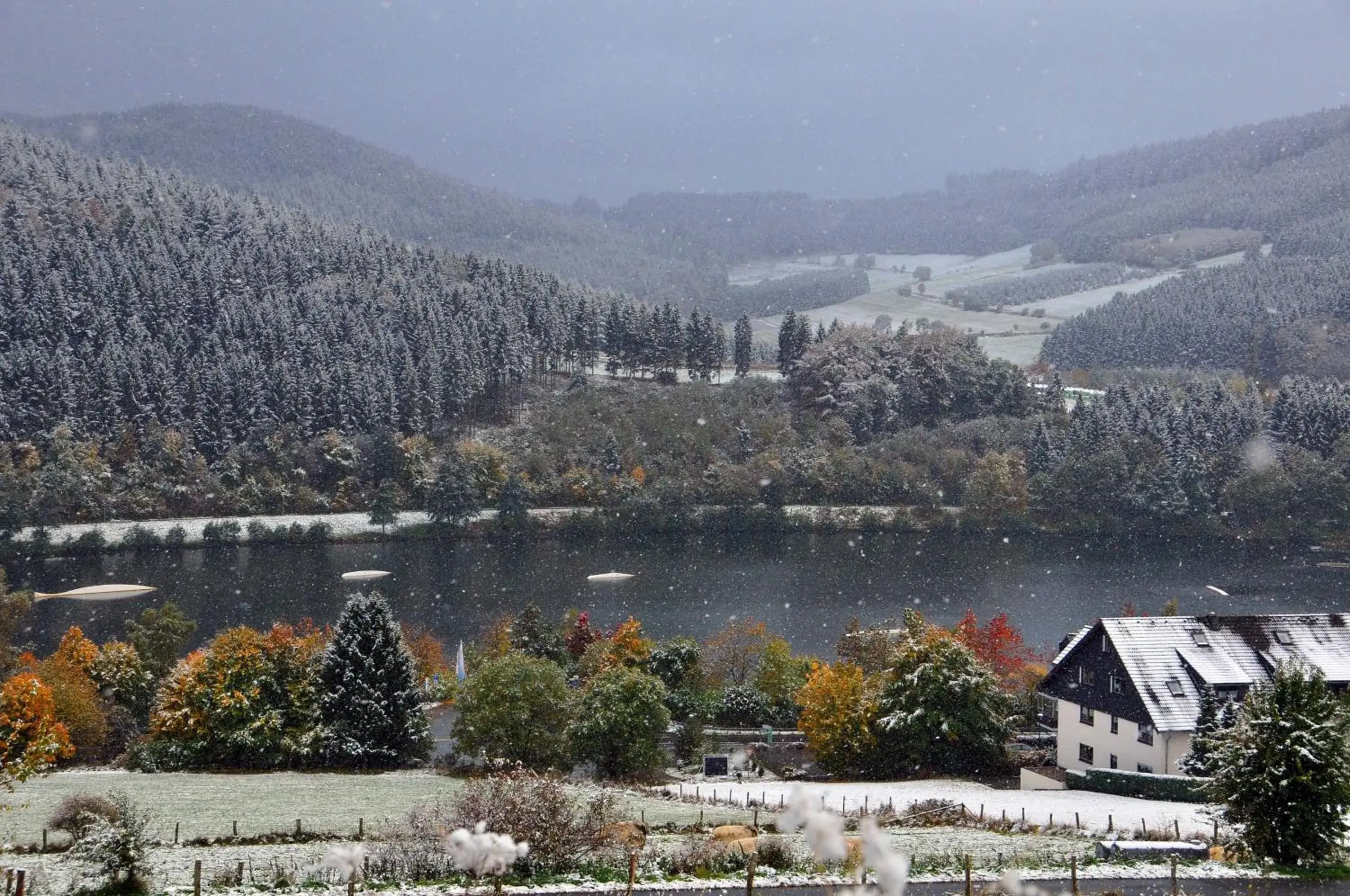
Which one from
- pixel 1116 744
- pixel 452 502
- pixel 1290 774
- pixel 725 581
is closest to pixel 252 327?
pixel 452 502

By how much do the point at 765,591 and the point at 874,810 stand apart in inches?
1649

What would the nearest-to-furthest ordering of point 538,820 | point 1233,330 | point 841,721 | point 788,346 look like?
point 538,820 < point 841,721 < point 788,346 < point 1233,330

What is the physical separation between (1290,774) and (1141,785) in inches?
313

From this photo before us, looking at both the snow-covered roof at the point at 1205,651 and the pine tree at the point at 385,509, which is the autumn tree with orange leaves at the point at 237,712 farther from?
the pine tree at the point at 385,509

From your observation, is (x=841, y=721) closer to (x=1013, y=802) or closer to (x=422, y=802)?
(x=1013, y=802)

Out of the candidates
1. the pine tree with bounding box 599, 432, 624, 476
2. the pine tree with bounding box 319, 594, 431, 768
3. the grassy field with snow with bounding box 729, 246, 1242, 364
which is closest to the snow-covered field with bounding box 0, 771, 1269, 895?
the pine tree with bounding box 319, 594, 431, 768

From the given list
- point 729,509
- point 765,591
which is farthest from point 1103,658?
point 729,509

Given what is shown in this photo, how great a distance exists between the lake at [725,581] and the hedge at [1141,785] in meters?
24.2

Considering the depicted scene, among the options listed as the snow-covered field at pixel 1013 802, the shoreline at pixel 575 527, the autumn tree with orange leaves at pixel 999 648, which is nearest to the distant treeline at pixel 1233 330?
the shoreline at pixel 575 527

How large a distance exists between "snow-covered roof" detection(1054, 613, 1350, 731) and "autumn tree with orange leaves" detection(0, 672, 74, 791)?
24.0 m

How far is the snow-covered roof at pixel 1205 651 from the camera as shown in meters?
31.5

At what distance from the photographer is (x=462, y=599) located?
66750 mm

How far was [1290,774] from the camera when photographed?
20.8m

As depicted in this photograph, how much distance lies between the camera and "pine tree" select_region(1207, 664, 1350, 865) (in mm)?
20609
